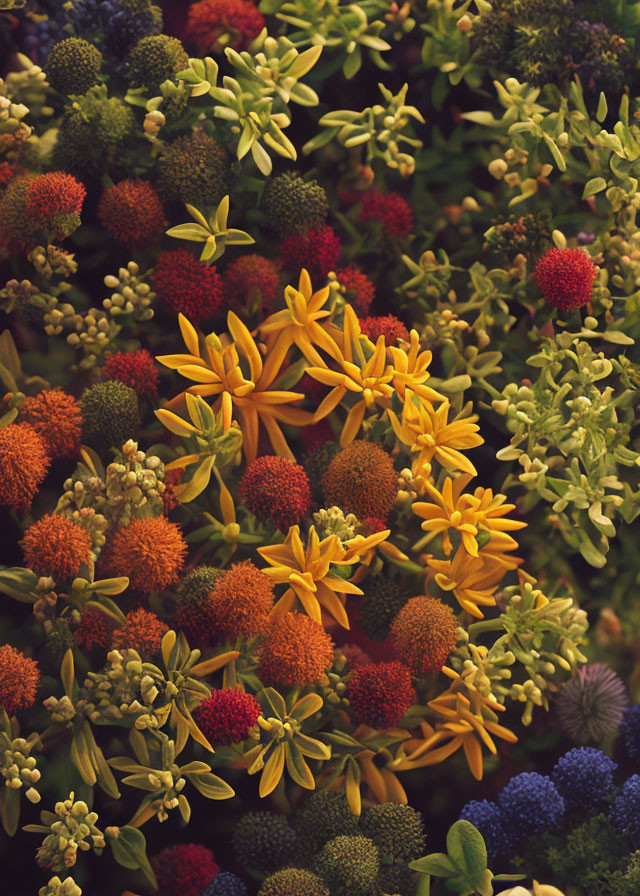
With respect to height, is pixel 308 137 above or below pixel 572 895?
above

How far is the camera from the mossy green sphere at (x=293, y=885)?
93 cm

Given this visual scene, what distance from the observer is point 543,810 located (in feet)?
3.31

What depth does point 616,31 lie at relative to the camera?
1175mm

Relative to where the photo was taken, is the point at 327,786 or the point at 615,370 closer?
the point at 327,786

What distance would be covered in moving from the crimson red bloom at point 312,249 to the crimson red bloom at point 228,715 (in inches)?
15.6

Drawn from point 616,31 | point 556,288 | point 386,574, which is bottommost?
point 386,574

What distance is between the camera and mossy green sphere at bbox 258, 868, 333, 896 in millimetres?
933

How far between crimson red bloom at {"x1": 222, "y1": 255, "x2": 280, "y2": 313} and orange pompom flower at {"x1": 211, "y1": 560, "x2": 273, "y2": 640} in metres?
0.27

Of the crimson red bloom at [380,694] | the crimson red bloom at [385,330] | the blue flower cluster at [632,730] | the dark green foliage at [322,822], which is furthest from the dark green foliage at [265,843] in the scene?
the crimson red bloom at [385,330]

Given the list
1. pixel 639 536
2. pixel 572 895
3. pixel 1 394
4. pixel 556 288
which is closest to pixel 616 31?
pixel 556 288

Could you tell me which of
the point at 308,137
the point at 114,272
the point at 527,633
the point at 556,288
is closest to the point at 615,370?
the point at 556,288

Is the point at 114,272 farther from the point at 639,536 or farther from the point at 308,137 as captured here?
the point at 639,536

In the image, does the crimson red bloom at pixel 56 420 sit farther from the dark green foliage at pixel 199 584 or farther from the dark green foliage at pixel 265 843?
the dark green foliage at pixel 265 843

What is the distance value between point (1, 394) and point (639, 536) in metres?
0.61
